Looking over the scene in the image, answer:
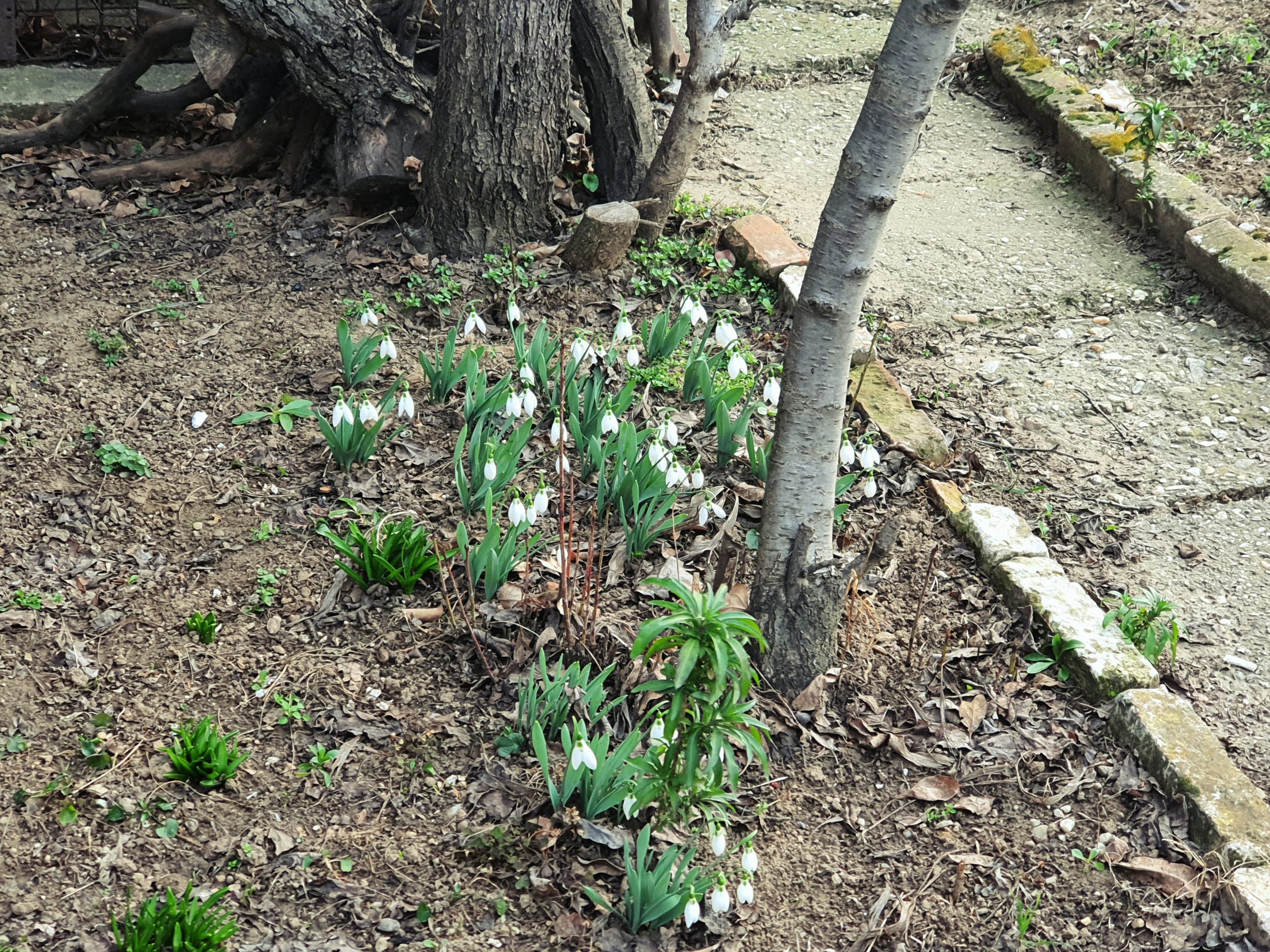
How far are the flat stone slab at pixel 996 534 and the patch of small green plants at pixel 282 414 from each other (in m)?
2.18

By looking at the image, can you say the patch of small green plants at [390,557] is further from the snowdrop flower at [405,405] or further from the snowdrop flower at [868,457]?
the snowdrop flower at [868,457]

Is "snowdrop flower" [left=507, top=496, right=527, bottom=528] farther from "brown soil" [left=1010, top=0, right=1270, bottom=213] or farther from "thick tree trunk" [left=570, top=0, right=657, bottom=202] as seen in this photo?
"brown soil" [left=1010, top=0, right=1270, bottom=213]

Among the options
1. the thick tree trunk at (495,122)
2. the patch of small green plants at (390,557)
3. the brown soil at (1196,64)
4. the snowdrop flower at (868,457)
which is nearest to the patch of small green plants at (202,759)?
the patch of small green plants at (390,557)

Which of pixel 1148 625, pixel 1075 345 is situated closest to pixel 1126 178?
pixel 1075 345

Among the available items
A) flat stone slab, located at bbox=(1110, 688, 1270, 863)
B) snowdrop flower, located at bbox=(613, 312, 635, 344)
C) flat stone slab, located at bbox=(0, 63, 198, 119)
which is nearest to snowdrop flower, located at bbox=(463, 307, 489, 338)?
snowdrop flower, located at bbox=(613, 312, 635, 344)

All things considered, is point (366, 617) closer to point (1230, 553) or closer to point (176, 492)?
point (176, 492)

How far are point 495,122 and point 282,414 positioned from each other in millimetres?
1574

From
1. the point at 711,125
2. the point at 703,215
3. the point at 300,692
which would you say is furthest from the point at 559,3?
the point at 300,692

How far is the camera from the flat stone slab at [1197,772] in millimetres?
2730

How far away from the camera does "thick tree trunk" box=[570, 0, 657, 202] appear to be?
4863mm

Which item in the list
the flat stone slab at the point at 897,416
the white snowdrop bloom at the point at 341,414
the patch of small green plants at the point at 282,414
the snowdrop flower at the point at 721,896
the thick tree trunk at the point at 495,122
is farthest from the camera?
the thick tree trunk at the point at 495,122

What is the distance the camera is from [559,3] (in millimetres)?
4480

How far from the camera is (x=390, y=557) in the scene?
3.21 meters

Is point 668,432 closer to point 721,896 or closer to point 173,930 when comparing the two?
point 721,896
